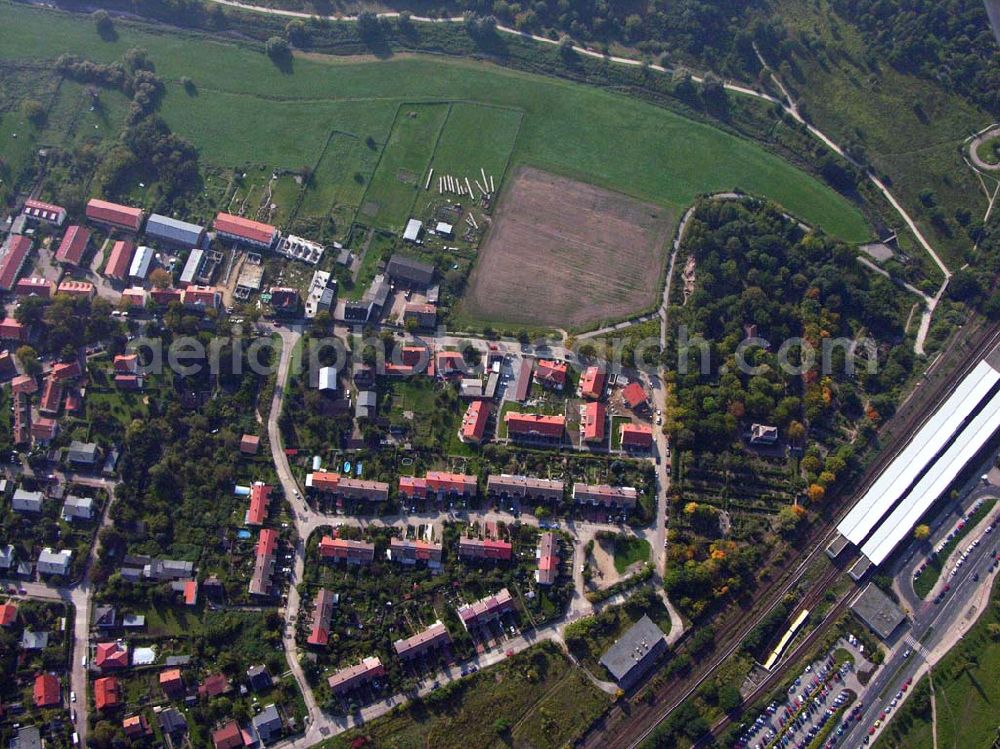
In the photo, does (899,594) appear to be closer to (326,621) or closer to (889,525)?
(889,525)

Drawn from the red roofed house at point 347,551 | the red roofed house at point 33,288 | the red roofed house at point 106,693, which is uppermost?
the red roofed house at point 33,288

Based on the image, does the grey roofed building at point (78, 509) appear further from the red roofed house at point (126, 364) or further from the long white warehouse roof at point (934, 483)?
the long white warehouse roof at point (934, 483)

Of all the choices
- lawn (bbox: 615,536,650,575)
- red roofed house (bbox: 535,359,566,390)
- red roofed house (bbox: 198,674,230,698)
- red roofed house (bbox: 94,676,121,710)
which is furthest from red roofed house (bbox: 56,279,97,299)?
lawn (bbox: 615,536,650,575)

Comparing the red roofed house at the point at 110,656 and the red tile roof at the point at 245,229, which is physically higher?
the red tile roof at the point at 245,229

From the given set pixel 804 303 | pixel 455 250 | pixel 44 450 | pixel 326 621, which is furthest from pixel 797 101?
pixel 44 450

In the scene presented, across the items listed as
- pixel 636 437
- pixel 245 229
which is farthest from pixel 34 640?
pixel 636 437

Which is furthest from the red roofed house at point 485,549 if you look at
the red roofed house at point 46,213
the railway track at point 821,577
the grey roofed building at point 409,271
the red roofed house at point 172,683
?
the red roofed house at point 46,213
